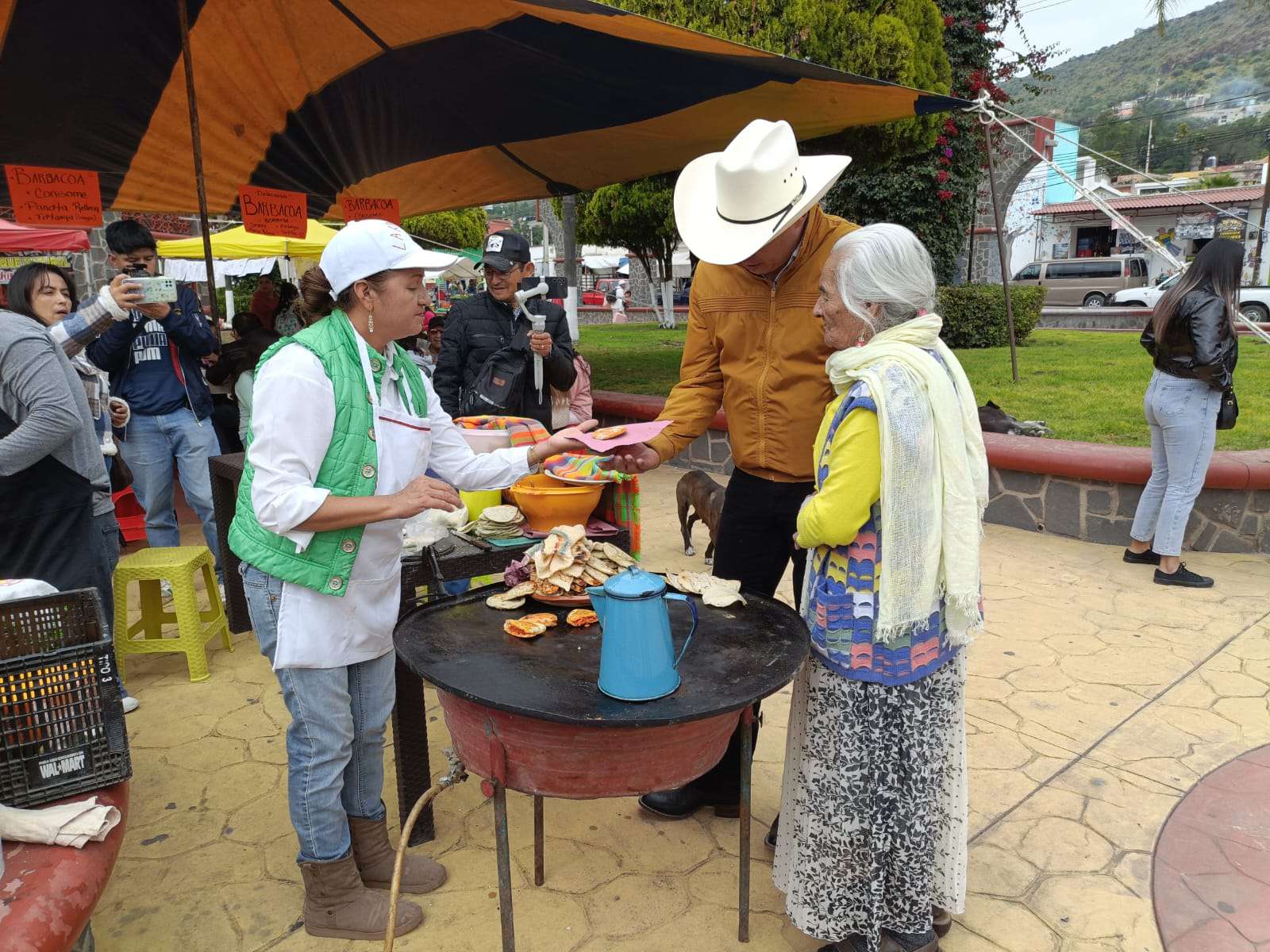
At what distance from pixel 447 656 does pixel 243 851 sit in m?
1.42

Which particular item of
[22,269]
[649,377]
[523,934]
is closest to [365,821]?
[523,934]

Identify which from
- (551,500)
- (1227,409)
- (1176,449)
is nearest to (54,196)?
(551,500)

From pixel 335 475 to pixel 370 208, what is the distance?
608cm

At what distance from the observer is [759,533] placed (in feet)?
8.80

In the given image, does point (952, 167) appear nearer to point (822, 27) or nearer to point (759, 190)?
point (822, 27)

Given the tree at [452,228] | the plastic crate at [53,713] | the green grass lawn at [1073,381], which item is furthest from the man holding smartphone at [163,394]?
the tree at [452,228]

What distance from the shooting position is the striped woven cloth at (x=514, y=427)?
3.15 m

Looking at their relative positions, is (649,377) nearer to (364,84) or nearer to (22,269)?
(364,84)

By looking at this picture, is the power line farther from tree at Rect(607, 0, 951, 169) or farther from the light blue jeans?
the light blue jeans

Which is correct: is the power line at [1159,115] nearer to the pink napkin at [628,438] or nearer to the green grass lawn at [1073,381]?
the green grass lawn at [1073,381]

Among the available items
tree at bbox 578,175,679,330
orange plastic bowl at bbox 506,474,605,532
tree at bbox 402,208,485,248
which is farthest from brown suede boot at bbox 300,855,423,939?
tree at bbox 402,208,485,248

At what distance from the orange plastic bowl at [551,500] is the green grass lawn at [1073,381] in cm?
516

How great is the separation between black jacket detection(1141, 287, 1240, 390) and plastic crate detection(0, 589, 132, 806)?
16.1ft

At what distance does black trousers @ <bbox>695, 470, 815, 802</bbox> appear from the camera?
2604 millimetres
